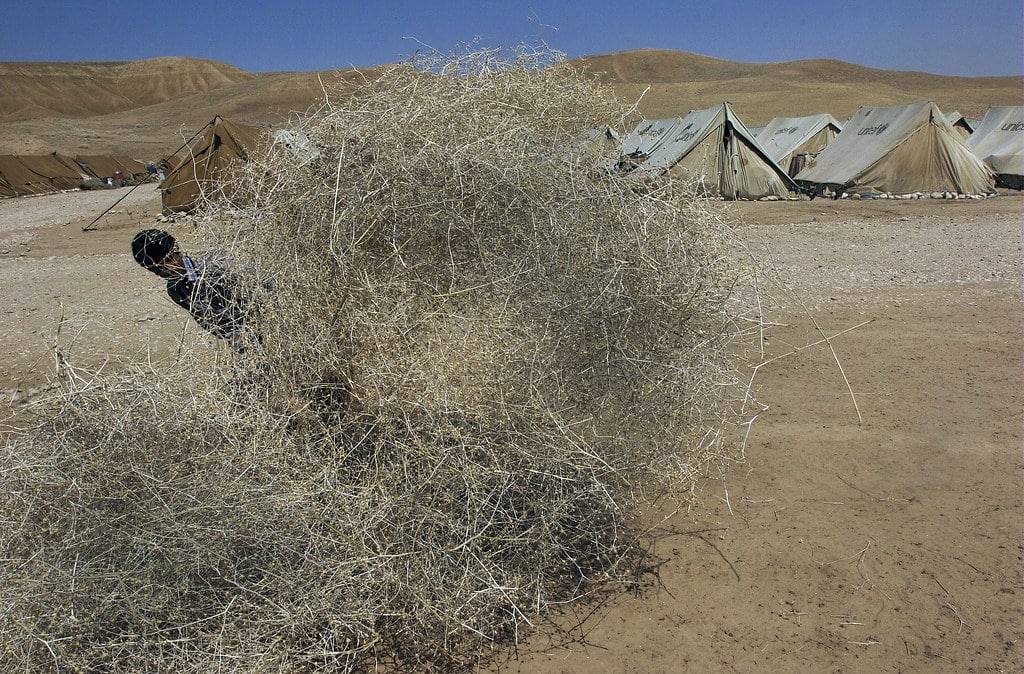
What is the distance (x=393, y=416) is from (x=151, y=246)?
139 centimetres

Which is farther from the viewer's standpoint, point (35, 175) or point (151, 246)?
point (35, 175)

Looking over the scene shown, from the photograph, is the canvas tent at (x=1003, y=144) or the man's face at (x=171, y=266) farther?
the canvas tent at (x=1003, y=144)

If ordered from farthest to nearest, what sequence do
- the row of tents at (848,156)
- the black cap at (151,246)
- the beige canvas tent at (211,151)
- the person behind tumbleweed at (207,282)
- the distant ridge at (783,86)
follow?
the distant ridge at (783,86) < the row of tents at (848,156) < the beige canvas tent at (211,151) < the black cap at (151,246) < the person behind tumbleweed at (207,282)

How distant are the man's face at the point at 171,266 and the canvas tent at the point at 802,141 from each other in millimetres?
19735

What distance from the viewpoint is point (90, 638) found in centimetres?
201

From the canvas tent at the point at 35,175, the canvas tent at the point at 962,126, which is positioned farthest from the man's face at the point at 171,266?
the canvas tent at the point at 35,175

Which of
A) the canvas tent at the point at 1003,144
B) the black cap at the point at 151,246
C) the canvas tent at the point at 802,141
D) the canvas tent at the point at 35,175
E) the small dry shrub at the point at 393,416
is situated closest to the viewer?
the small dry shrub at the point at 393,416

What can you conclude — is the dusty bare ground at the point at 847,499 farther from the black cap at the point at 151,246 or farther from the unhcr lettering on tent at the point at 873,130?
the unhcr lettering on tent at the point at 873,130

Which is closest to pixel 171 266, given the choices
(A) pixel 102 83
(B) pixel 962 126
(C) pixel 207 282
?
(C) pixel 207 282

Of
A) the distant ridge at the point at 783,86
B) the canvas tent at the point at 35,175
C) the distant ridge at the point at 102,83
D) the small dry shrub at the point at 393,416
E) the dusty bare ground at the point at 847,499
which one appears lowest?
the dusty bare ground at the point at 847,499

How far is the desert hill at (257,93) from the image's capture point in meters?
40.2

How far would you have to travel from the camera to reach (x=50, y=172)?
24.0 metres

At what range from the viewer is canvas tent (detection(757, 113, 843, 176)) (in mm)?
20219

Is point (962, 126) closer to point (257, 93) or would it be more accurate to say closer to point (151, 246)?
point (151, 246)
